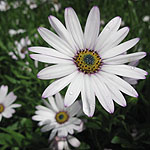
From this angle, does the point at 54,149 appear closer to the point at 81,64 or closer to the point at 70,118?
the point at 70,118

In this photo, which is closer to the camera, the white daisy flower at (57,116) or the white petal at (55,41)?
the white petal at (55,41)

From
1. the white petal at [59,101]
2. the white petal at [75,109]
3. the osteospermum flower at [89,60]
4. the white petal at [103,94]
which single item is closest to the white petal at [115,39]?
the osteospermum flower at [89,60]

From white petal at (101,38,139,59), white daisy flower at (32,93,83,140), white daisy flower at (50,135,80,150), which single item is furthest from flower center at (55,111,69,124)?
white petal at (101,38,139,59)

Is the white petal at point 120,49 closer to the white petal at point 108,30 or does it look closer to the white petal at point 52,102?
the white petal at point 108,30

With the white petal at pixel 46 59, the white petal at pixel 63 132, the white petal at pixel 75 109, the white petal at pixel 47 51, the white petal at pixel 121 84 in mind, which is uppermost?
the white petal at pixel 47 51

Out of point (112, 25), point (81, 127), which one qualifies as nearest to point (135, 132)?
point (81, 127)

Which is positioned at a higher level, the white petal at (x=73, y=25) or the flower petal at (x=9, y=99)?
the white petal at (x=73, y=25)

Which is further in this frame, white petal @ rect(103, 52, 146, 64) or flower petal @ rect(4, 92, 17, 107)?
flower petal @ rect(4, 92, 17, 107)

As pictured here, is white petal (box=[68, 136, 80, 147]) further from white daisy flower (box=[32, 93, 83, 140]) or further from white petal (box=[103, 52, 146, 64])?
white petal (box=[103, 52, 146, 64])
